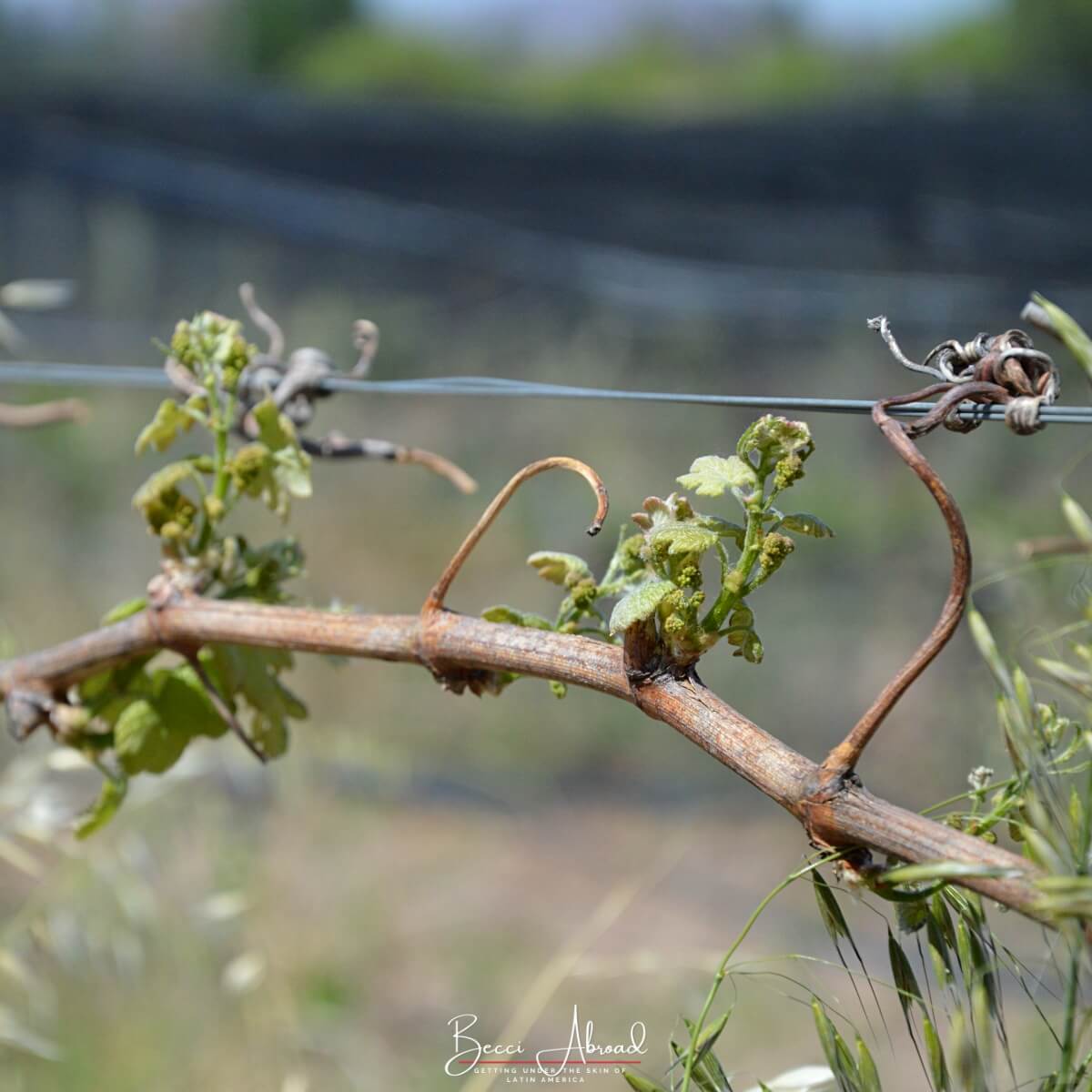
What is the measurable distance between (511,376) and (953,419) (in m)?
2.63

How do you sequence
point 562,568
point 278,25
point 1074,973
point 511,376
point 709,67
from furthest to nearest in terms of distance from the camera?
point 278,25, point 709,67, point 511,376, point 562,568, point 1074,973

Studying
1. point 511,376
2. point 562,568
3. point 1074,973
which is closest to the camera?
point 1074,973

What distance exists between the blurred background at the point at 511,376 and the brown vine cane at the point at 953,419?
1.20 meters

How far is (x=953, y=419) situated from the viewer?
27 centimetres

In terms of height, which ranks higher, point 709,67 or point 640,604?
point 709,67

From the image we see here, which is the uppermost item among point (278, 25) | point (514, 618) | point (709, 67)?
point (278, 25)

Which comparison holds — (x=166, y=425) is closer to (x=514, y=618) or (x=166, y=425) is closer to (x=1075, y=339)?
(x=514, y=618)

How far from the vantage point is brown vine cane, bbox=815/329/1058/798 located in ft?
0.75

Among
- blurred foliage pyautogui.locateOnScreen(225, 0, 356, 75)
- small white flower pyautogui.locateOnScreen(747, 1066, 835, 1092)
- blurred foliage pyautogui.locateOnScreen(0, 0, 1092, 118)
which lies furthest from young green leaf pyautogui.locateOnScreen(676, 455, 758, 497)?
blurred foliage pyautogui.locateOnScreen(225, 0, 356, 75)

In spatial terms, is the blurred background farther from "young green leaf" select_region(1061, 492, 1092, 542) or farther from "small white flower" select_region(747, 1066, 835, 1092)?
"young green leaf" select_region(1061, 492, 1092, 542)

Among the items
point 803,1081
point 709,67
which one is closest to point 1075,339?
point 803,1081

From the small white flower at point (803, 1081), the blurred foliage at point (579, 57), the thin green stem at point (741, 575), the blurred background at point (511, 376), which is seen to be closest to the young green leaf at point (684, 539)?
the thin green stem at point (741, 575)

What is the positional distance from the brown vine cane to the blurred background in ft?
3.92

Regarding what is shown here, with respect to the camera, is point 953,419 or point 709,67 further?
point 709,67
